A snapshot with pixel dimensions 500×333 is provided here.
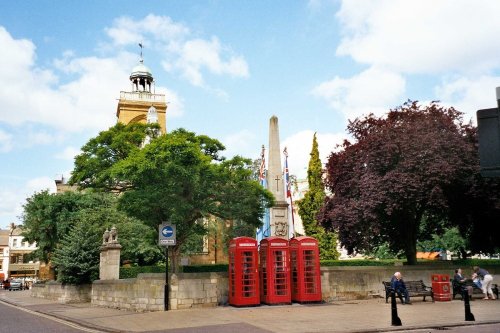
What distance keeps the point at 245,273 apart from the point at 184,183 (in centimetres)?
429

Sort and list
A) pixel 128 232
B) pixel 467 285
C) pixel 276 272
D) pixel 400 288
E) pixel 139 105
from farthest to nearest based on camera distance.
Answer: pixel 139 105, pixel 128 232, pixel 467 285, pixel 400 288, pixel 276 272

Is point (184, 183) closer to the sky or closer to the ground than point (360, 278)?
closer to the sky

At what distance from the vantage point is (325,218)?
26094 mm

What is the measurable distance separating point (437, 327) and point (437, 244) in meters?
43.9

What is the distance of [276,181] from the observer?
74.7ft

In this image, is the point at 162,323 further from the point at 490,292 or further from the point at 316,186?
the point at 316,186

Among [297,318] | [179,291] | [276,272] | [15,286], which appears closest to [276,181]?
[276,272]

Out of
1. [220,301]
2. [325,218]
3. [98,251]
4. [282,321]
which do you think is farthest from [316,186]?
[282,321]

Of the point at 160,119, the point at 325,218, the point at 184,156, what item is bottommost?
the point at 325,218

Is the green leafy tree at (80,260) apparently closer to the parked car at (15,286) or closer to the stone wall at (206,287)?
the stone wall at (206,287)

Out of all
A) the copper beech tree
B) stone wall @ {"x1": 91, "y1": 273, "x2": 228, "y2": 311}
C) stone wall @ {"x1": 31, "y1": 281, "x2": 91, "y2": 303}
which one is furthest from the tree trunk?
stone wall @ {"x1": 31, "y1": 281, "x2": 91, "y2": 303}

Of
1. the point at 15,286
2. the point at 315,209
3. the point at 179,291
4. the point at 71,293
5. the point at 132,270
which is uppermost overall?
the point at 315,209

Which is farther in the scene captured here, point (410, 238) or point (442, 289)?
point (410, 238)

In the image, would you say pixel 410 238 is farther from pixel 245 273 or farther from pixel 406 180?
pixel 245 273
